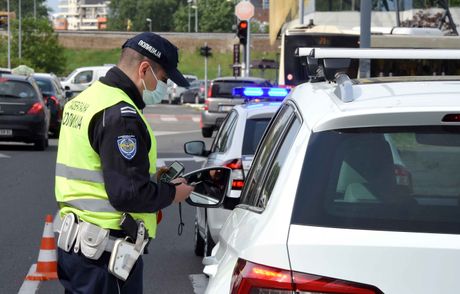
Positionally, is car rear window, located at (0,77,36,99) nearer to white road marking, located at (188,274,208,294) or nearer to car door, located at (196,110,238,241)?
car door, located at (196,110,238,241)

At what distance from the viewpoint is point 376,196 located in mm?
3396

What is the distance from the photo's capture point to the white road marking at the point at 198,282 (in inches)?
339

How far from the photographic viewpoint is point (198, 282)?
8969mm

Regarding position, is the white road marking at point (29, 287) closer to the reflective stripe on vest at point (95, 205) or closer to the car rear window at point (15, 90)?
the reflective stripe on vest at point (95, 205)

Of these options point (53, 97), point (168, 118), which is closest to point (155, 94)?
point (53, 97)

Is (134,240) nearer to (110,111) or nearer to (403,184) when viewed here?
(110,111)

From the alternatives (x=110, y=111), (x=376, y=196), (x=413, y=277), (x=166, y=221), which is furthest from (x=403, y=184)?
(x=166, y=221)

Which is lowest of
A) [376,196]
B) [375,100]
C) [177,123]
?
[177,123]

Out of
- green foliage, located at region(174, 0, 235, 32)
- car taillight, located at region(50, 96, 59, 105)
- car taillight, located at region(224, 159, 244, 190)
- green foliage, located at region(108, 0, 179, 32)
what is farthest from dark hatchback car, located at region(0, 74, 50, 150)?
green foliage, located at region(108, 0, 179, 32)

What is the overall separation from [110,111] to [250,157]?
4991 mm

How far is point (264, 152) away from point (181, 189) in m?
0.43

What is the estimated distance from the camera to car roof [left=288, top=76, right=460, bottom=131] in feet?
10.9

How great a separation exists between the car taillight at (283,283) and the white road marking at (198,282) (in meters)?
5.23

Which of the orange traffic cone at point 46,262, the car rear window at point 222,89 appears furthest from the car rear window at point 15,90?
the orange traffic cone at point 46,262
